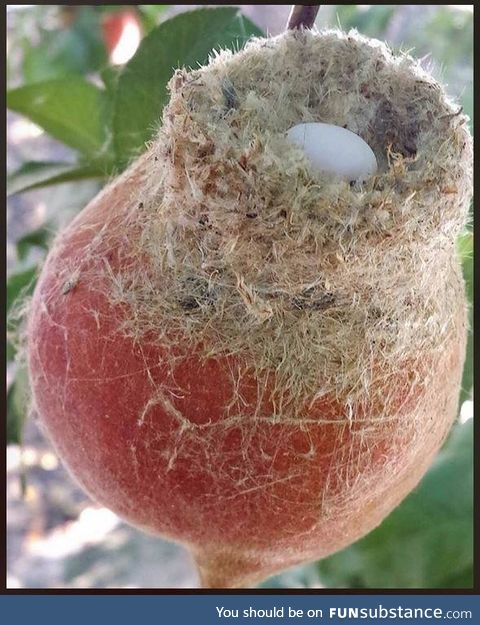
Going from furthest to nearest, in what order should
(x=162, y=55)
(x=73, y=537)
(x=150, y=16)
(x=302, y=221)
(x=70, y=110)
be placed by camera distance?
(x=73, y=537) < (x=150, y=16) < (x=70, y=110) < (x=162, y=55) < (x=302, y=221)

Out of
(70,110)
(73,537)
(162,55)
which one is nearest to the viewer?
(162,55)

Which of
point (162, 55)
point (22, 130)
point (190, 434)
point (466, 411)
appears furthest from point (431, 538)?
point (22, 130)

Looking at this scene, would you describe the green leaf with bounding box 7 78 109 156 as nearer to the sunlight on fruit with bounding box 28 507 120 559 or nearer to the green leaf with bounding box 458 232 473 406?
the green leaf with bounding box 458 232 473 406

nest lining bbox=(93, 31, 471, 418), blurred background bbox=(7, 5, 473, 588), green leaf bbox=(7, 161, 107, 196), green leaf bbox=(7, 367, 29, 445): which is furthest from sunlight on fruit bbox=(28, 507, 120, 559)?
nest lining bbox=(93, 31, 471, 418)

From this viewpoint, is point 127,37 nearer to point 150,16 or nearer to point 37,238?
point 150,16

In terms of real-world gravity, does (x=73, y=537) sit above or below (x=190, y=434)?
above

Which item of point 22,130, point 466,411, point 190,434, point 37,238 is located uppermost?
point 22,130

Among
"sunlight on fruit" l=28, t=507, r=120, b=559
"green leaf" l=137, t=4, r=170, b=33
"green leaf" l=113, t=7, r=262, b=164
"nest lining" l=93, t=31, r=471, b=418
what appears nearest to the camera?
"nest lining" l=93, t=31, r=471, b=418
